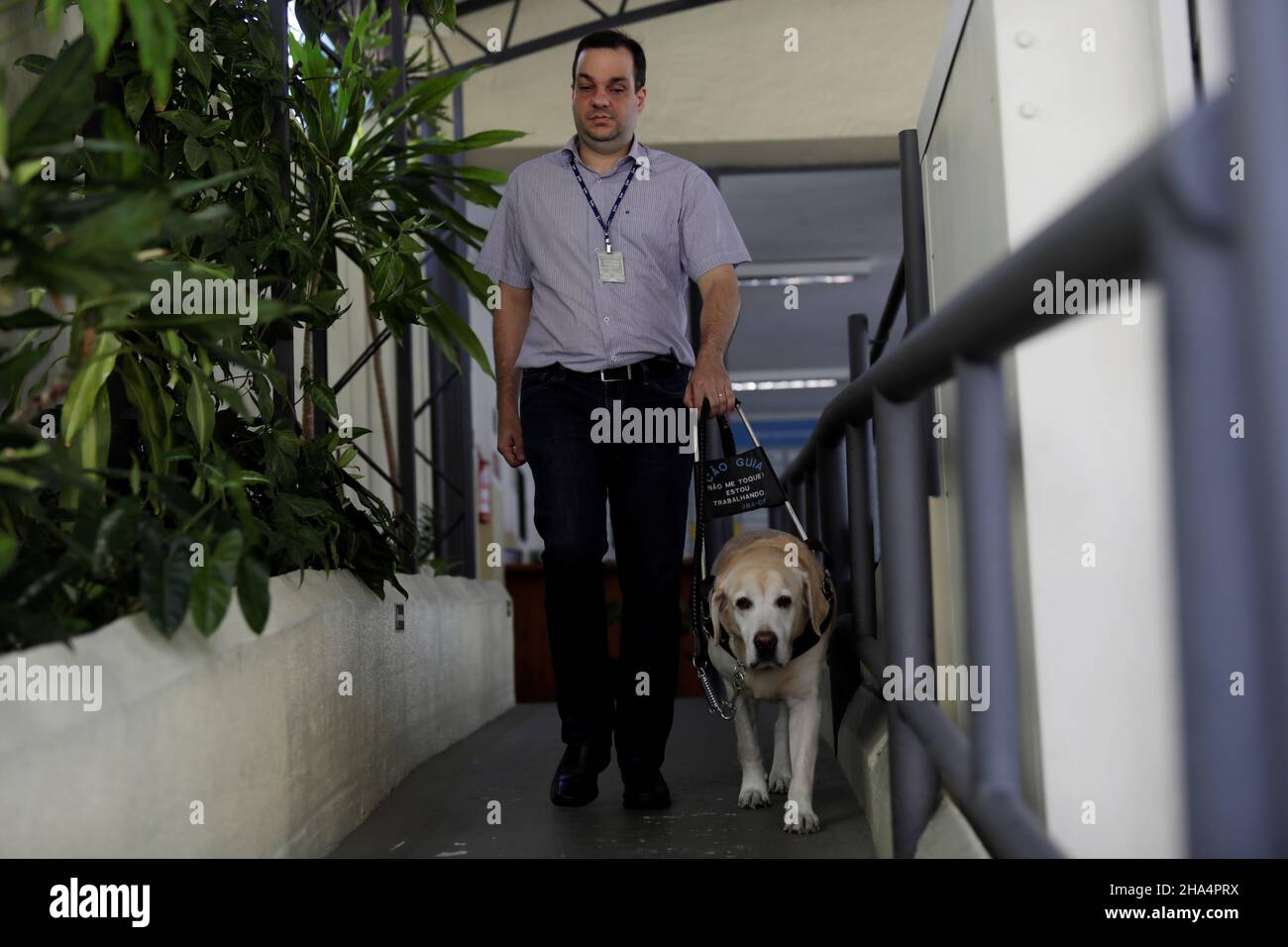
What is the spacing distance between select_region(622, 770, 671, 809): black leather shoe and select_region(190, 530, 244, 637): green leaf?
1226 mm

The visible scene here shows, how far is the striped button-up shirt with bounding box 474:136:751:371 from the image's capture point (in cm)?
263

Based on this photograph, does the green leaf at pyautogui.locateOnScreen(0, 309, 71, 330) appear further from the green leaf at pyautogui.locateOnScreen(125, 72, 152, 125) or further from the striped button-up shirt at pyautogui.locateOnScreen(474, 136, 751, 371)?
the striped button-up shirt at pyautogui.locateOnScreen(474, 136, 751, 371)

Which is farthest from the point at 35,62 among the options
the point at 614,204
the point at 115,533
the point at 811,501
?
the point at 811,501

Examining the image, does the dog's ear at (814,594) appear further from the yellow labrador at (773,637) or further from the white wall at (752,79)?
the white wall at (752,79)

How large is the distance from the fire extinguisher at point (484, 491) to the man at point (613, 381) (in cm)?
638

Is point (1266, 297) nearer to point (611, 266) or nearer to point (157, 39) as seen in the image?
point (157, 39)

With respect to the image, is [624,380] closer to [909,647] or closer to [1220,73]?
[909,647]

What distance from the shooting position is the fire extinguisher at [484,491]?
920 centimetres

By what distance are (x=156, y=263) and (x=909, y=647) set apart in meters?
1.03

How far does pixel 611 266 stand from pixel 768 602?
78 centimetres

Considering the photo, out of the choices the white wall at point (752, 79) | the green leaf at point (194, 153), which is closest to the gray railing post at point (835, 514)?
the green leaf at point (194, 153)

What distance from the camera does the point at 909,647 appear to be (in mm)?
1673

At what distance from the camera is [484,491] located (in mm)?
9438

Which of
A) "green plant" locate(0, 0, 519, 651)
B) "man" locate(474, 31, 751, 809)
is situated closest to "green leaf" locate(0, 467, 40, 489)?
"green plant" locate(0, 0, 519, 651)
